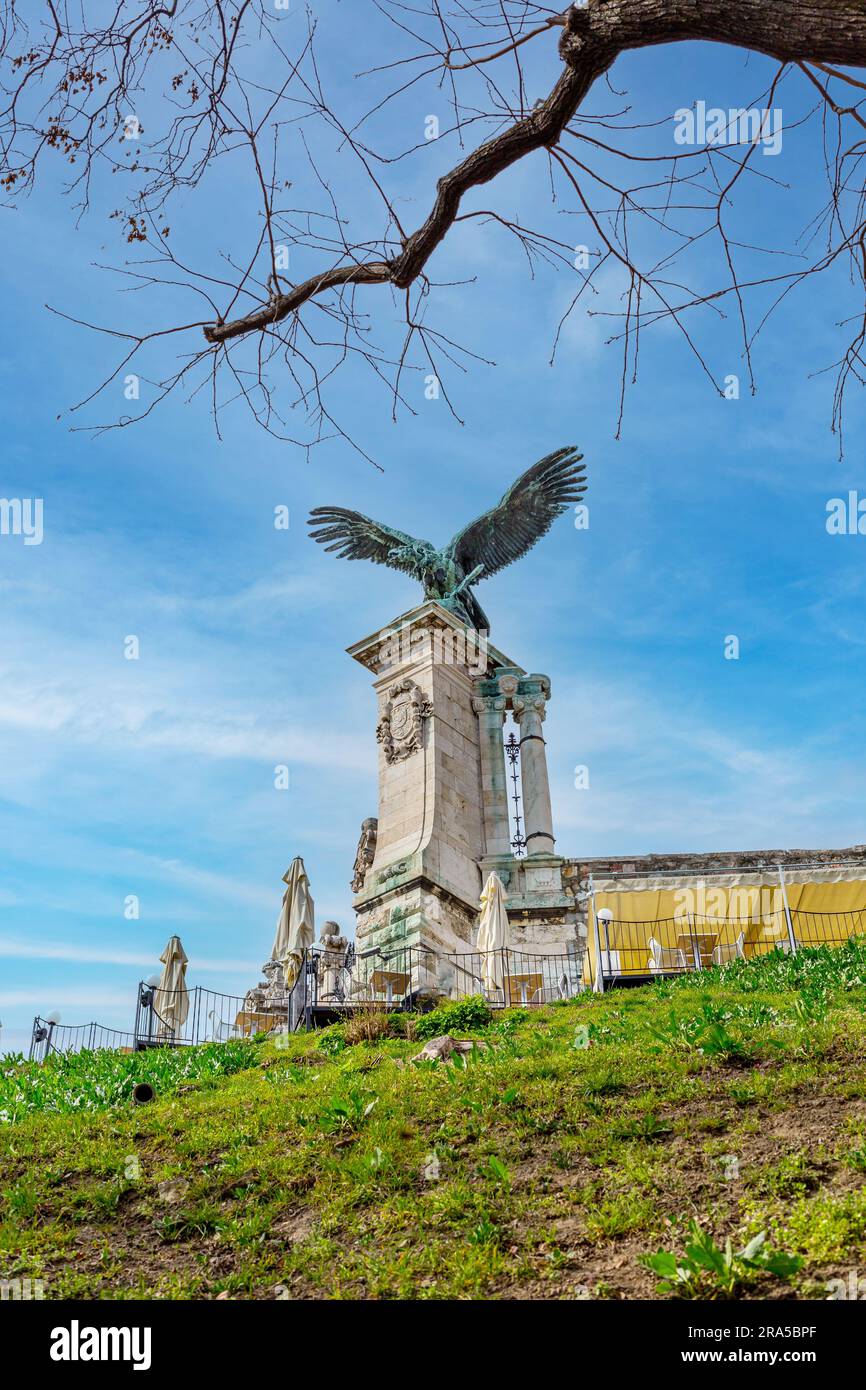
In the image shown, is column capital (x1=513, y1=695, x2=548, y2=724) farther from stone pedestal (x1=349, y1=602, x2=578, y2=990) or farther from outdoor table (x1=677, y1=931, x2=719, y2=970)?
outdoor table (x1=677, y1=931, x2=719, y2=970)

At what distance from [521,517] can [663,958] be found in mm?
12515

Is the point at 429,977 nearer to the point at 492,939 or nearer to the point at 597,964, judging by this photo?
the point at 492,939

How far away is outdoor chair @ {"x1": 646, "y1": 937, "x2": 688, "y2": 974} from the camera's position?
17.8 metres

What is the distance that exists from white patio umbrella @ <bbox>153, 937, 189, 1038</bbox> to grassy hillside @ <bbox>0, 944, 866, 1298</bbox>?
7286 mm

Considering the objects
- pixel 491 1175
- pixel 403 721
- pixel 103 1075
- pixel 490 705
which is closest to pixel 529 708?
pixel 490 705

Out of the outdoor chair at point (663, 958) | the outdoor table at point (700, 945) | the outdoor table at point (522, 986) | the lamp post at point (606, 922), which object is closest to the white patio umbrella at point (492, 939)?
the outdoor table at point (522, 986)

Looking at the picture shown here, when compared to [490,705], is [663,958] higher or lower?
lower

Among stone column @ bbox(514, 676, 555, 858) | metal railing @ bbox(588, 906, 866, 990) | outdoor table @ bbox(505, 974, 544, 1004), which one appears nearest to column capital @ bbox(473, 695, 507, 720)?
stone column @ bbox(514, 676, 555, 858)

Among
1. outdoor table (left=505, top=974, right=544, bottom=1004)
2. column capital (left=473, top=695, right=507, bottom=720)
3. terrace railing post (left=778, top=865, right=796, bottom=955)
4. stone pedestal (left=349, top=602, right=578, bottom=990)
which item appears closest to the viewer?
terrace railing post (left=778, top=865, right=796, bottom=955)

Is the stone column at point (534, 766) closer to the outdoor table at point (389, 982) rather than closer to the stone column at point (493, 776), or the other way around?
the stone column at point (493, 776)

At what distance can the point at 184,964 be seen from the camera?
64.4ft

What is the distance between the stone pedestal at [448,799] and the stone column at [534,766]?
3 cm

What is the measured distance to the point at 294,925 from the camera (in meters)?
19.1

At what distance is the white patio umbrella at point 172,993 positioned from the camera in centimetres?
1867
